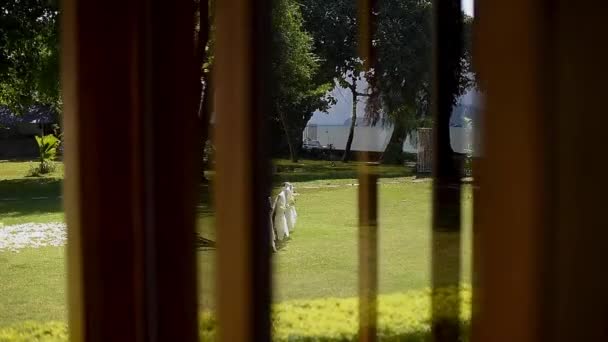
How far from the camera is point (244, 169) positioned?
99 centimetres

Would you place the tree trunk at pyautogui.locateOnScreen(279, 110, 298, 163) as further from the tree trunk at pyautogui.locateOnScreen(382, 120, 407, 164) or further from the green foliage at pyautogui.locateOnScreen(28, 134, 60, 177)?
the green foliage at pyautogui.locateOnScreen(28, 134, 60, 177)

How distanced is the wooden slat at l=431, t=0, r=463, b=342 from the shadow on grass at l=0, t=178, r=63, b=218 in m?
0.87

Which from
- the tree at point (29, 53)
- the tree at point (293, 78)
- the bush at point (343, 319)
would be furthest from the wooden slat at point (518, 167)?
the tree at point (29, 53)

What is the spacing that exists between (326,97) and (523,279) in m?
0.39

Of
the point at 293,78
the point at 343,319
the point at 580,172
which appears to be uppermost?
the point at 293,78

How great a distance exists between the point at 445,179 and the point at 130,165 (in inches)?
A: 18.8

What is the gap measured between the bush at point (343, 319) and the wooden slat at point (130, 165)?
99 millimetres

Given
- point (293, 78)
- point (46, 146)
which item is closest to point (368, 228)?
point (293, 78)

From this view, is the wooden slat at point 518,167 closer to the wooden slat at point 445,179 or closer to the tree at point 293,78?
the wooden slat at point 445,179

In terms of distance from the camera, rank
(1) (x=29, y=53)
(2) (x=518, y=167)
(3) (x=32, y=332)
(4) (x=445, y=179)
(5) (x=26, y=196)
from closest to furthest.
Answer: (2) (x=518, y=167), (4) (x=445, y=179), (3) (x=32, y=332), (5) (x=26, y=196), (1) (x=29, y=53)

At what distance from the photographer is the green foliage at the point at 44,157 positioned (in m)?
1.44

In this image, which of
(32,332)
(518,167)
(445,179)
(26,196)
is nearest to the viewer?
(518,167)

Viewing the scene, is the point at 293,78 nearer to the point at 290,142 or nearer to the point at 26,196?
the point at 290,142

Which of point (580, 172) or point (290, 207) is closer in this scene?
point (580, 172)
